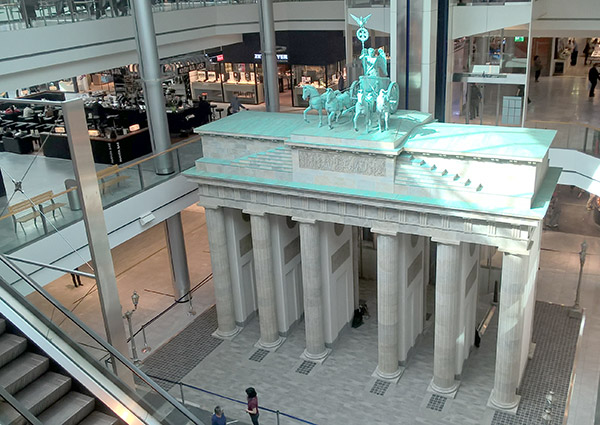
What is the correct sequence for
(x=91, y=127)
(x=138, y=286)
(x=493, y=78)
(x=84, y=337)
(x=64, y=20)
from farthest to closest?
1. (x=91, y=127)
2. (x=138, y=286)
3. (x=493, y=78)
4. (x=64, y=20)
5. (x=84, y=337)

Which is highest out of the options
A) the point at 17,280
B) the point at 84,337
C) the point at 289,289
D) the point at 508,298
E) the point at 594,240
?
the point at 17,280

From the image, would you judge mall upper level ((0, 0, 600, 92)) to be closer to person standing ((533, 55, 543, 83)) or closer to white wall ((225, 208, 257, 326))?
person standing ((533, 55, 543, 83))

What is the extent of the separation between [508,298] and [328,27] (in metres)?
18.0

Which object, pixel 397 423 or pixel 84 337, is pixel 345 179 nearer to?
pixel 397 423

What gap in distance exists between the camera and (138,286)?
68.8ft

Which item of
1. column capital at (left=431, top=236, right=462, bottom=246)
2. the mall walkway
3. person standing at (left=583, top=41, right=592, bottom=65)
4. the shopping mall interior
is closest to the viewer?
column capital at (left=431, top=236, right=462, bottom=246)

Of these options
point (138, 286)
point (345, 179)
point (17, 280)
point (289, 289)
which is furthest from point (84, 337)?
point (138, 286)

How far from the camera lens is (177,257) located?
63.6ft

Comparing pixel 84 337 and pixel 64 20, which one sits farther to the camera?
pixel 64 20

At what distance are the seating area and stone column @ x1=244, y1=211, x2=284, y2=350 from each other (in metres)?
4.67

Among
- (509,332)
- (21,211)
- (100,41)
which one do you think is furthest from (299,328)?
(100,41)

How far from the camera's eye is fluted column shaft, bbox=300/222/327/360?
609 inches

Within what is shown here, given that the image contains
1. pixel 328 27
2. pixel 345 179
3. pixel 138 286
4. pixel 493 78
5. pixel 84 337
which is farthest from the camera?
pixel 328 27

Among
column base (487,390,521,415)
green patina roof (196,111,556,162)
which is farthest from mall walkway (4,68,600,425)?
green patina roof (196,111,556,162)
